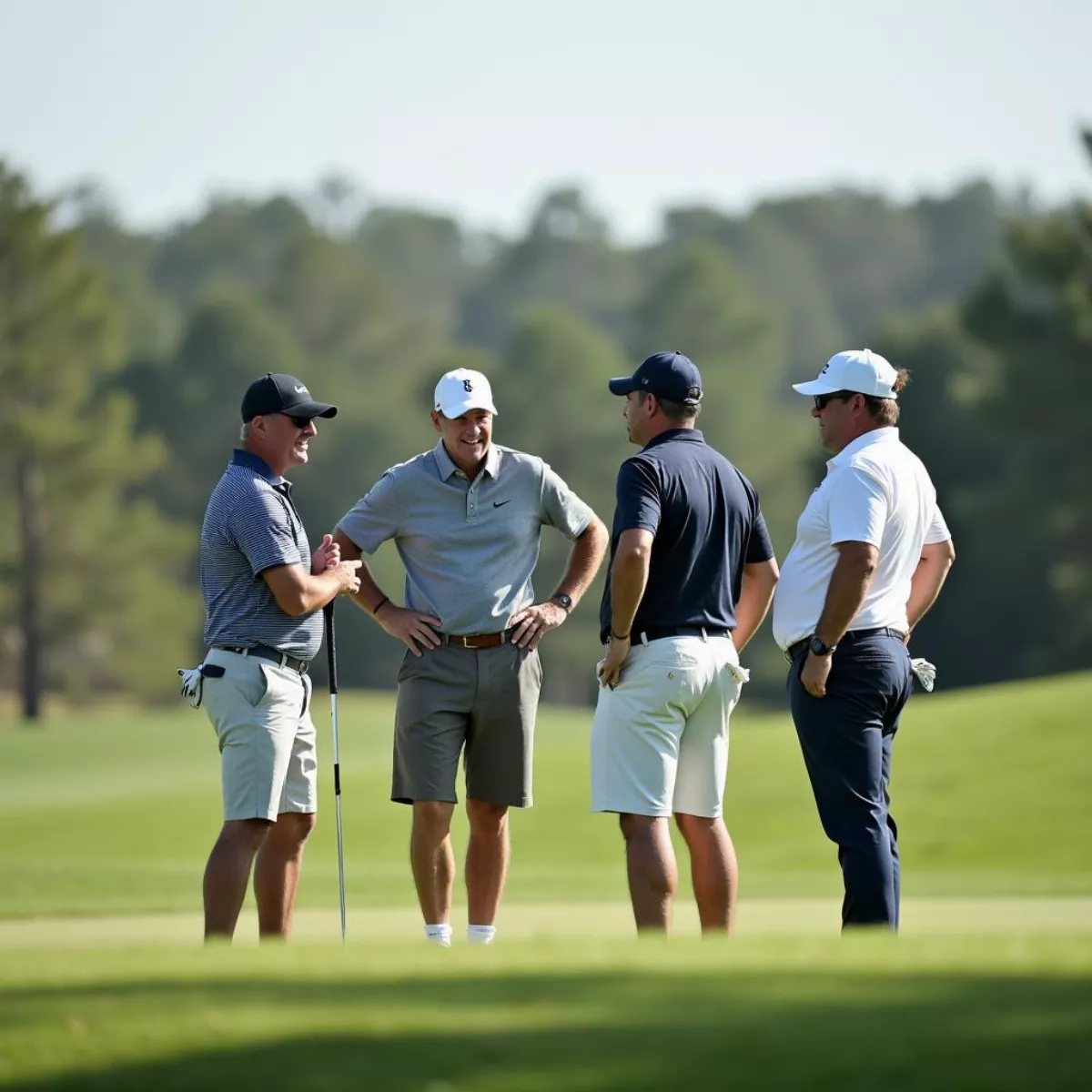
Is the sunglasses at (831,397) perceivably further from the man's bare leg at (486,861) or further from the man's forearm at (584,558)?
the man's bare leg at (486,861)

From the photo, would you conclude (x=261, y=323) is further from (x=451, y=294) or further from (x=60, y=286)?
(x=451, y=294)

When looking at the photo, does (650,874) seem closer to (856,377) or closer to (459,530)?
(459,530)

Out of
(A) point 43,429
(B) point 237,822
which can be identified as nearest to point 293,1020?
(B) point 237,822

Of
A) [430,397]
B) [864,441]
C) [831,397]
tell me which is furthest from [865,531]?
[430,397]

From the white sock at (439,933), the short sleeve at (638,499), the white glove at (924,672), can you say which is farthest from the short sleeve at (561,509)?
the white sock at (439,933)

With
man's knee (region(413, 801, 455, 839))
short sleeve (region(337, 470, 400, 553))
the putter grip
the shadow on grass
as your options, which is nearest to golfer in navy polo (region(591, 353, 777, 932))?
man's knee (region(413, 801, 455, 839))

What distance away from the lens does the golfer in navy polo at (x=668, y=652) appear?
6453 mm

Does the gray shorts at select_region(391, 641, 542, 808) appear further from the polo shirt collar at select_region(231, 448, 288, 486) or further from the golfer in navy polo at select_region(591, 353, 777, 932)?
the polo shirt collar at select_region(231, 448, 288, 486)

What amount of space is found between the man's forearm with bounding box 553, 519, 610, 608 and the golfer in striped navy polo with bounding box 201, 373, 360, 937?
0.93 m

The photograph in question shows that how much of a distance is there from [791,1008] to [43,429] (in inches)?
1823

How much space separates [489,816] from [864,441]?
186cm

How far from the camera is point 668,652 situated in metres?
6.54

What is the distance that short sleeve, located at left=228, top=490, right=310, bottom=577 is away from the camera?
21.3ft

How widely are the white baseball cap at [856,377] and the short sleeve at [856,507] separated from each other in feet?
1.10
